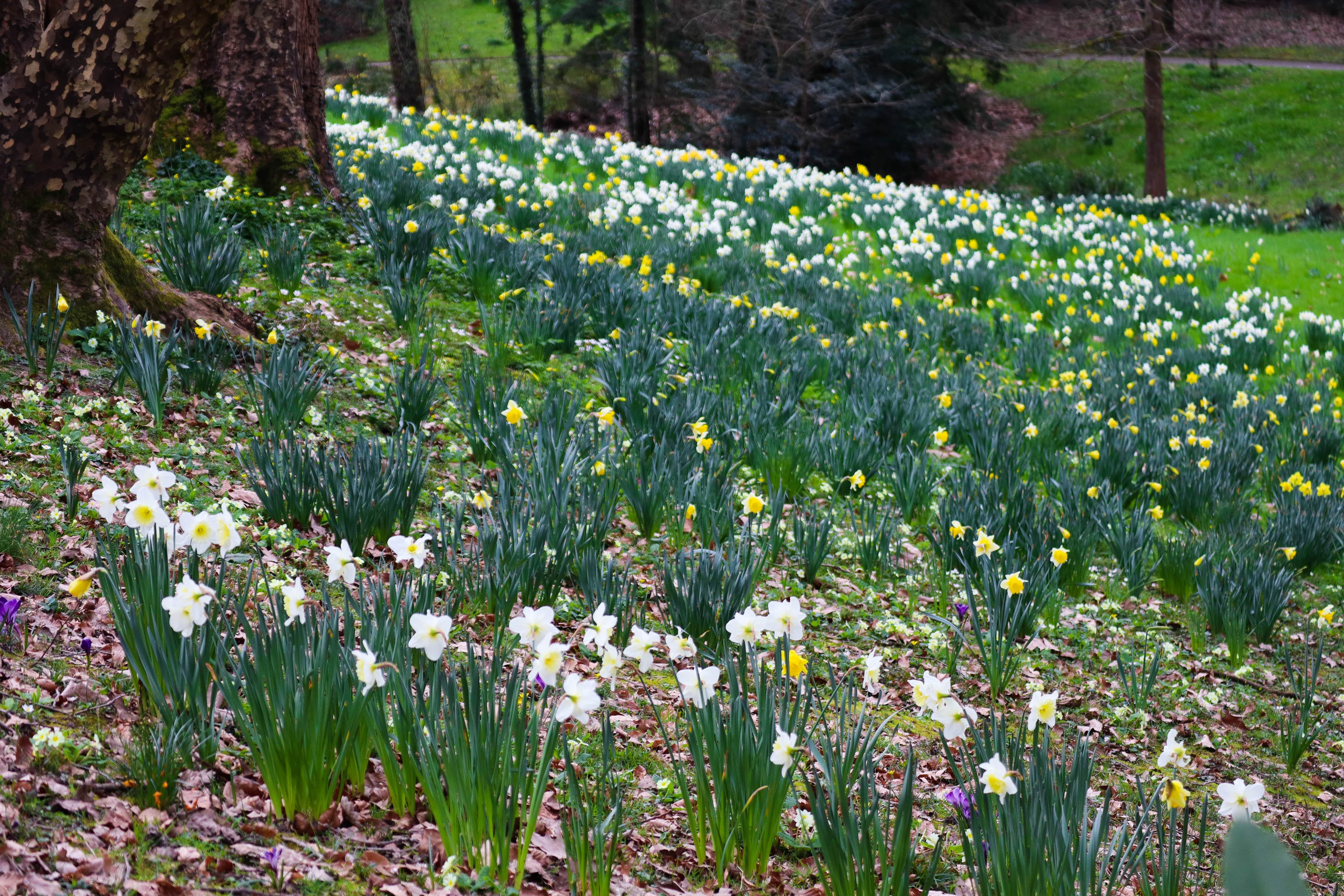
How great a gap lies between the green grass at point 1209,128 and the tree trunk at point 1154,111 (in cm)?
95

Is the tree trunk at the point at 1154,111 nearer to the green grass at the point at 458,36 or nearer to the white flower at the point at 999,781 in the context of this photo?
the white flower at the point at 999,781

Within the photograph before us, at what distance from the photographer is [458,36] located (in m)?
34.0

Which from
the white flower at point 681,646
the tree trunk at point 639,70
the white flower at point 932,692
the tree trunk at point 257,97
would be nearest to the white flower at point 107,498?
the white flower at point 681,646

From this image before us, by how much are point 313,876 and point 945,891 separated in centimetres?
125

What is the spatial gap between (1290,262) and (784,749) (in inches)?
467

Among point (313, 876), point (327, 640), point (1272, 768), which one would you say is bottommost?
point (1272, 768)

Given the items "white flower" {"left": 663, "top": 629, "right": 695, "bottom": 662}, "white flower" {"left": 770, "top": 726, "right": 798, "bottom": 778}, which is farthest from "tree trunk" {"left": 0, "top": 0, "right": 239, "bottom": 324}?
"white flower" {"left": 770, "top": 726, "right": 798, "bottom": 778}

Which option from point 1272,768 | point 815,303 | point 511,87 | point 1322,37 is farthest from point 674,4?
point 1272,768

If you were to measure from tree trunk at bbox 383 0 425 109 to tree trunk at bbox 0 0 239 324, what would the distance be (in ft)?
32.9

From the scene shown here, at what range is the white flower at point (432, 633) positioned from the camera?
5.66 ft

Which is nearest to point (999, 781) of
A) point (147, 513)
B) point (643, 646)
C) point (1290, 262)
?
point (643, 646)

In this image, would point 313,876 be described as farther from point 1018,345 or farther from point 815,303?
point 1018,345

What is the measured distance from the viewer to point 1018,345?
714 cm

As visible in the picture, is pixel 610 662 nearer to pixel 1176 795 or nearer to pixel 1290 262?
pixel 1176 795
